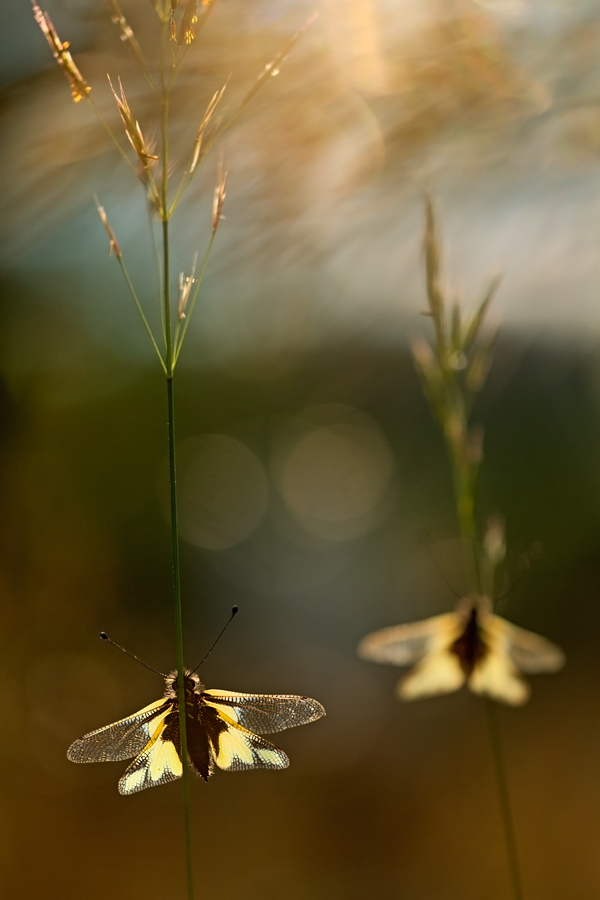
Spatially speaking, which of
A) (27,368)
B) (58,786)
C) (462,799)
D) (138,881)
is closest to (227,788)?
(138,881)

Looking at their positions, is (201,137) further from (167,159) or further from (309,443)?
(309,443)

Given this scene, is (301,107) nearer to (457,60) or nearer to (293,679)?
(457,60)

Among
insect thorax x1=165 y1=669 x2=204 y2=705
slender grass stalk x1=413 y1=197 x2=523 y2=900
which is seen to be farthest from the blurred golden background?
insect thorax x1=165 y1=669 x2=204 y2=705

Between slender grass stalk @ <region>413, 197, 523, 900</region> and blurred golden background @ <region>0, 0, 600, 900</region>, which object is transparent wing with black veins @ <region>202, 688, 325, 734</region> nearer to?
slender grass stalk @ <region>413, 197, 523, 900</region>

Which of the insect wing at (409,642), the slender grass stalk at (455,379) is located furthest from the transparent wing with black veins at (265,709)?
the insect wing at (409,642)

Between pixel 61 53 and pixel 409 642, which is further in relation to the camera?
pixel 409 642

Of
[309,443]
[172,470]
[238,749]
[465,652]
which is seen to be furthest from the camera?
[309,443]

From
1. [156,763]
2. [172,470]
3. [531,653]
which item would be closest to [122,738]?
[156,763]

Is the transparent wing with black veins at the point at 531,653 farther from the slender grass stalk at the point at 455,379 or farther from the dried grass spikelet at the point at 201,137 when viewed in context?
the dried grass spikelet at the point at 201,137
